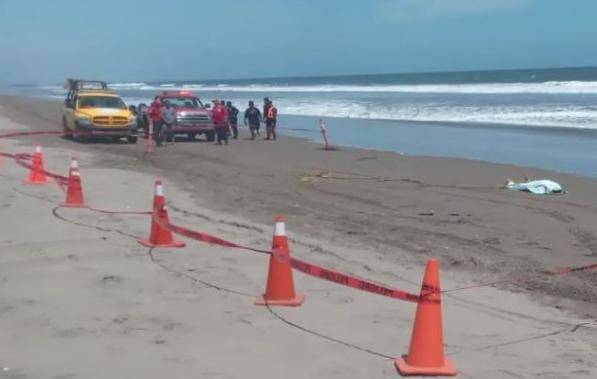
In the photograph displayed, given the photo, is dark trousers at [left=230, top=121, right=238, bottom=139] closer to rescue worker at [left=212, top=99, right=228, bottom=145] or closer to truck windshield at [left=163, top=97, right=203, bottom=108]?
truck windshield at [left=163, top=97, right=203, bottom=108]

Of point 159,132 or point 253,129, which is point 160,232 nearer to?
point 159,132

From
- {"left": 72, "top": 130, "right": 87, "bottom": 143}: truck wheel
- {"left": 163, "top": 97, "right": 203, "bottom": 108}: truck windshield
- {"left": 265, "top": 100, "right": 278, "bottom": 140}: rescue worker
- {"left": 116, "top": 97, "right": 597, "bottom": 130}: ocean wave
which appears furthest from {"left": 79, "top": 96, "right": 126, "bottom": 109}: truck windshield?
{"left": 116, "top": 97, "right": 597, "bottom": 130}: ocean wave

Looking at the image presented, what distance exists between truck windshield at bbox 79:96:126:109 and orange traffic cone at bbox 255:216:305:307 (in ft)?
77.0

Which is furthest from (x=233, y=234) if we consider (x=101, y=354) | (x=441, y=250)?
(x=101, y=354)

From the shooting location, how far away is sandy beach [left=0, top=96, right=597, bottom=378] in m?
6.17

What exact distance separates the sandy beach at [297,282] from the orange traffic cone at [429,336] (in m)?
0.21

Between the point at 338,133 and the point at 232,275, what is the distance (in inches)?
1080

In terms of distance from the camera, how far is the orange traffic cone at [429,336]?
572 centimetres

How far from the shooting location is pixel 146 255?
9.59m

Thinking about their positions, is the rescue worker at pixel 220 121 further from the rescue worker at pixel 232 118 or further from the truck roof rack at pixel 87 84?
the truck roof rack at pixel 87 84

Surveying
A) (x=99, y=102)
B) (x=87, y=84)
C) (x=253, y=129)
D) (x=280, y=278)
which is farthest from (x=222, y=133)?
(x=280, y=278)

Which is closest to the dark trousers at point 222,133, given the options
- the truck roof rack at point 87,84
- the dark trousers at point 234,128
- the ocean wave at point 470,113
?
the dark trousers at point 234,128

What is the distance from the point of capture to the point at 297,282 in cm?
853

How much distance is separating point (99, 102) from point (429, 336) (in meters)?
25.8
